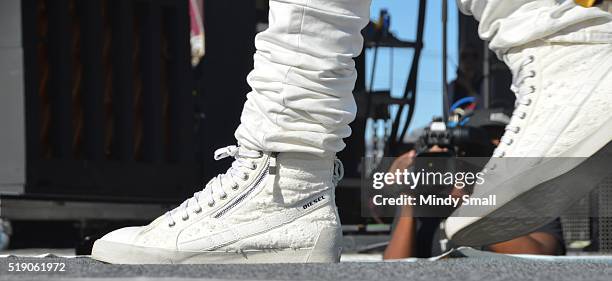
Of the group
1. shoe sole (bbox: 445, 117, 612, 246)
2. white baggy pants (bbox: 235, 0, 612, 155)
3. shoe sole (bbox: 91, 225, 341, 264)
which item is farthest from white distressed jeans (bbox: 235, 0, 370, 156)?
shoe sole (bbox: 445, 117, 612, 246)

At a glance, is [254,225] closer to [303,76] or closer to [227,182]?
[227,182]

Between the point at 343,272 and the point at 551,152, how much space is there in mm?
503

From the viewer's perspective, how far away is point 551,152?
1418 mm

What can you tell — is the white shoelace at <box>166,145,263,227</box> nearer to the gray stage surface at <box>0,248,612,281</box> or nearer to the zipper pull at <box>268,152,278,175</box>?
the zipper pull at <box>268,152,278,175</box>

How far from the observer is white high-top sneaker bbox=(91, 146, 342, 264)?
4.14ft

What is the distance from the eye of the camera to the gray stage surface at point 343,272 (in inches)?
39.6

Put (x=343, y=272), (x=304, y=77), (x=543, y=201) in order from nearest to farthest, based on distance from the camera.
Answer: (x=343, y=272)
(x=304, y=77)
(x=543, y=201)

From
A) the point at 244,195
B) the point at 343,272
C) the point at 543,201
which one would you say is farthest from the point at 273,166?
the point at 543,201

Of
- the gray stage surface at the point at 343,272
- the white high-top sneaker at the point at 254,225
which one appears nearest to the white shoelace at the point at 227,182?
the white high-top sneaker at the point at 254,225

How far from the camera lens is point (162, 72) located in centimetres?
257

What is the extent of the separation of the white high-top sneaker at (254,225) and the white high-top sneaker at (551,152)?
0.85ft

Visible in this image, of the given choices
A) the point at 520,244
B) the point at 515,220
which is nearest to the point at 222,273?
the point at 515,220

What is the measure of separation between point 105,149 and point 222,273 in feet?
4.80

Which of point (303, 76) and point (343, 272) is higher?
point (303, 76)
